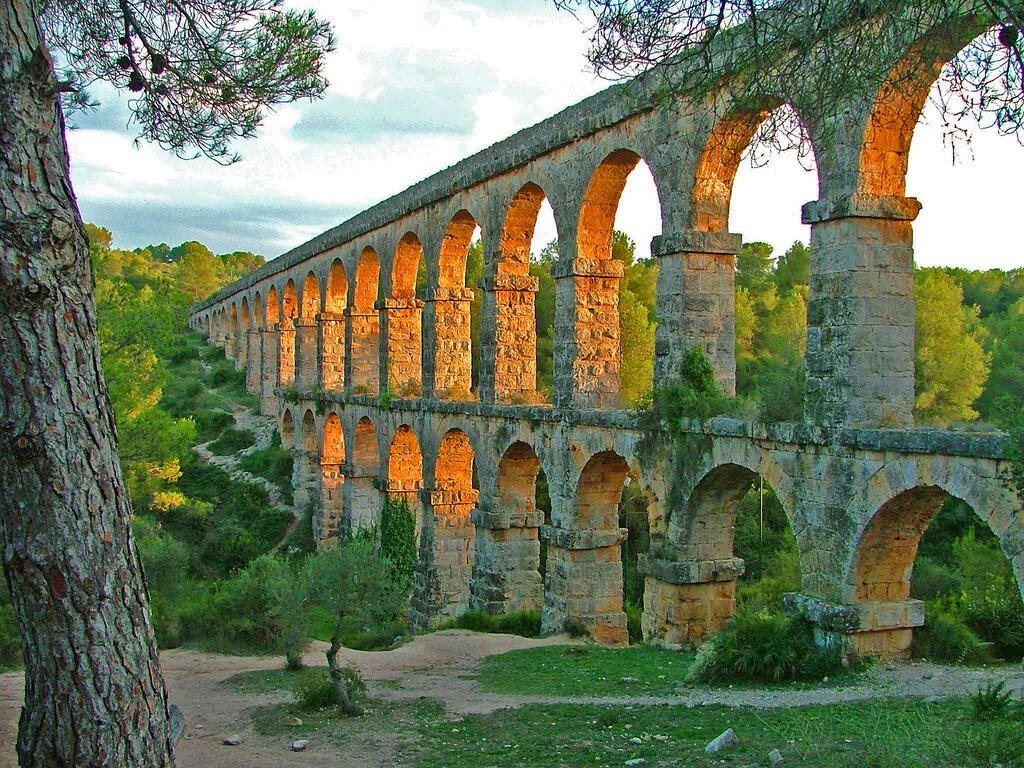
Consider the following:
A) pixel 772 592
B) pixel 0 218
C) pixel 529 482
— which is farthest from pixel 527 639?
pixel 0 218

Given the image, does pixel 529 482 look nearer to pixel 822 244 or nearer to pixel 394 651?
pixel 394 651

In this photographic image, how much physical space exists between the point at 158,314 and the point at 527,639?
7966 mm

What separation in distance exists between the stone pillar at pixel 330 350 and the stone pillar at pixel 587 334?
13.2m

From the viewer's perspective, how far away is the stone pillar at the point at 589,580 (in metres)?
13.1

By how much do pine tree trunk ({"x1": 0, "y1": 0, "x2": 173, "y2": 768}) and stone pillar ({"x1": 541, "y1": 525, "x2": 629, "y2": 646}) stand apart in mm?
9415

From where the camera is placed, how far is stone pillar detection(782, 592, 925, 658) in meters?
8.84

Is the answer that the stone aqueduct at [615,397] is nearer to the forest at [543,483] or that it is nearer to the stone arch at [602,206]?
the stone arch at [602,206]

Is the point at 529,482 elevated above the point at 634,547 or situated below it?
above

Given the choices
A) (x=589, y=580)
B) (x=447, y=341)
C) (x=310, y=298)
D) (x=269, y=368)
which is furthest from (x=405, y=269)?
(x=269, y=368)

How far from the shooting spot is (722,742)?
22.3ft

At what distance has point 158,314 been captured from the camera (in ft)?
52.9

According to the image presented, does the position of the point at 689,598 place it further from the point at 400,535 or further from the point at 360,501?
the point at 360,501

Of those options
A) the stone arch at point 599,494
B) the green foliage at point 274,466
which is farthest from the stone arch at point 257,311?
the stone arch at point 599,494

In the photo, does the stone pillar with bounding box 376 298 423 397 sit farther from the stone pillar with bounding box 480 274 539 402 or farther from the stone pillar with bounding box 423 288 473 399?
the stone pillar with bounding box 480 274 539 402
